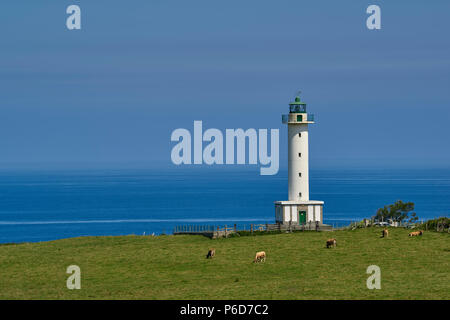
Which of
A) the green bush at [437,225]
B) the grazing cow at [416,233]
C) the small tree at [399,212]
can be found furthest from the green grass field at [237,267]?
the small tree at [399,212]

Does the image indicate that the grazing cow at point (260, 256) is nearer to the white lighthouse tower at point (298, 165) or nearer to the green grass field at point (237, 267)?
the green grass field at point (237, 267)

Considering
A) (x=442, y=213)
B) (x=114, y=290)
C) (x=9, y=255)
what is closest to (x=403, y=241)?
(x=114, y=290)

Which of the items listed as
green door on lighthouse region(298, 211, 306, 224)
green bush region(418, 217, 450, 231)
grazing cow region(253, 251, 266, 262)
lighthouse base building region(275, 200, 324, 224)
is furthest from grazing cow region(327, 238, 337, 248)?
green door on lighthouse region(298, 211, 306, 224)

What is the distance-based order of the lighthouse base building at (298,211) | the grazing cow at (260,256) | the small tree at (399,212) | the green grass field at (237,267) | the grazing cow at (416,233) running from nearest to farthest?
the green grass field at (237,267) → the grazing cow at (260,256) → the grazing cow at (416,233) → the lighthouse base building at (298,211) → the small tree at (399,212)

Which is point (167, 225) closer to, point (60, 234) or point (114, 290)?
point (60, 234)

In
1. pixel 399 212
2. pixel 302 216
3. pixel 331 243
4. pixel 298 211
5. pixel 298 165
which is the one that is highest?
pixel 298 165

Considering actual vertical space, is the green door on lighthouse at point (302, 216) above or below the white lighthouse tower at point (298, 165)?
below

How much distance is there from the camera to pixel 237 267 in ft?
167

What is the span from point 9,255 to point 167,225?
98.2 m

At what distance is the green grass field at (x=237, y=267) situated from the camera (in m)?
41.7

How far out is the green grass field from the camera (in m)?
41.7

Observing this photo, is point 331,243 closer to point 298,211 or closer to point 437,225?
point 437,225

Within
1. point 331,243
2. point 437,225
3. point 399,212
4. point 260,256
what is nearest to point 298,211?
point 437,225
